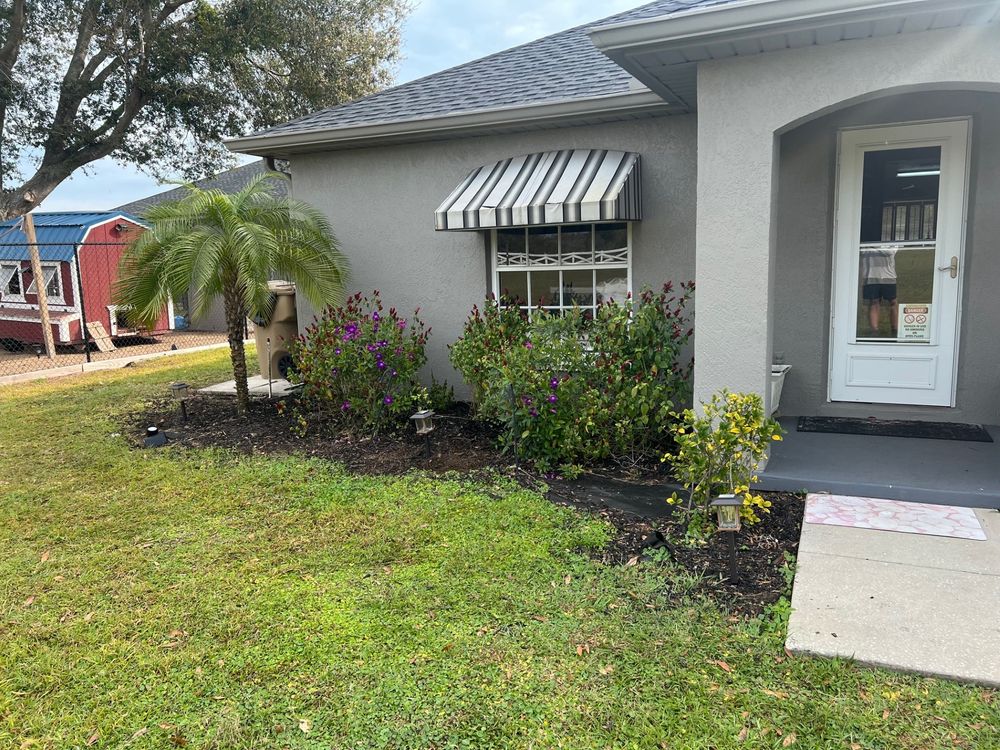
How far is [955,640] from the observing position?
358 cm

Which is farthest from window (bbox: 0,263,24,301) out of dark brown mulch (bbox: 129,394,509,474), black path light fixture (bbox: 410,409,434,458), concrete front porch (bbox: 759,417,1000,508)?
concrete front porch (bbox: 759,417,1000,508)

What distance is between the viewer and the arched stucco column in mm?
5062

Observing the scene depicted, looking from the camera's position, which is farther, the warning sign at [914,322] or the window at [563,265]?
the window at [563,265]

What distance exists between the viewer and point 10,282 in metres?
17.0

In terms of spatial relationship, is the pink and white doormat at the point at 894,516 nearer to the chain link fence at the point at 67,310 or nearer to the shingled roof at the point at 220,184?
the chain link fence at the point at 67,310

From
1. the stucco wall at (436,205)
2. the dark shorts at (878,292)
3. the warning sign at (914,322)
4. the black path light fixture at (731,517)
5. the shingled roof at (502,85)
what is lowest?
the black path light fixture at (731,517)

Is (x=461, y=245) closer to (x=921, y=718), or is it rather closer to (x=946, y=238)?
(x=946, y=238)

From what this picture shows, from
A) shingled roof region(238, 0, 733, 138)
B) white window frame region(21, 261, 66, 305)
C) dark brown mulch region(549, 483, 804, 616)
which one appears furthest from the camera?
white window frame region(21, 261, 66, 305)

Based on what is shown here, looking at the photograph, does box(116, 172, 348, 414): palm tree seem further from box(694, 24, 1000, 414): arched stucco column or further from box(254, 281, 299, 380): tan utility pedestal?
box(694, 24, 1000, 414): arched stucco column

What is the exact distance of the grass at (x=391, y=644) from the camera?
10.3ft

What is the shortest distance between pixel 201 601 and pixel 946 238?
676 centimetres

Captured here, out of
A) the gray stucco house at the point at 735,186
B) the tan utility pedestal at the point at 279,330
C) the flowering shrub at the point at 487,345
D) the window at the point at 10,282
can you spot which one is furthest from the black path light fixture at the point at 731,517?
the window at the point at 10,282

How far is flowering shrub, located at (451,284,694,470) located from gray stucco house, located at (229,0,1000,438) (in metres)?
0.71

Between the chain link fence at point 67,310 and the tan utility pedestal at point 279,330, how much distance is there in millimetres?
5716
